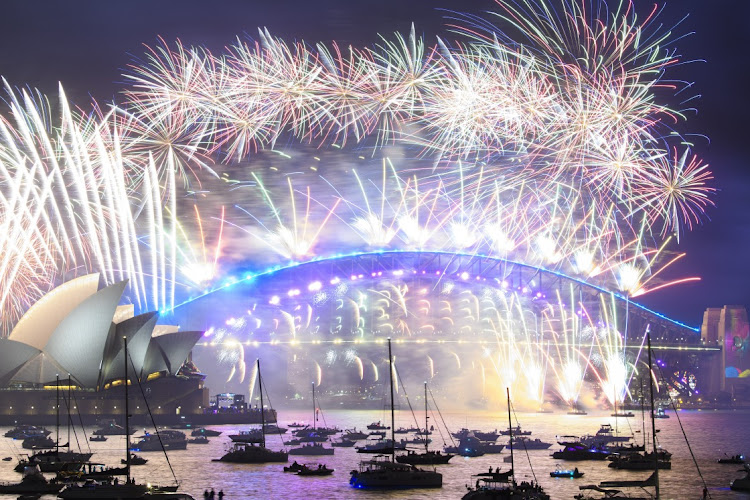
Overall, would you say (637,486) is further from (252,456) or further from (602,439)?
(602,439)

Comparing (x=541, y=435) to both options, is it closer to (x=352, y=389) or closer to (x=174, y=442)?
(x=174, y=442)

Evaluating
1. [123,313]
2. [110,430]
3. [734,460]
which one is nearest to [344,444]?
[123,313]

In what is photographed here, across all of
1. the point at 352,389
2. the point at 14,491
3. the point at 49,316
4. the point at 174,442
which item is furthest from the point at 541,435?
the point at 352,389

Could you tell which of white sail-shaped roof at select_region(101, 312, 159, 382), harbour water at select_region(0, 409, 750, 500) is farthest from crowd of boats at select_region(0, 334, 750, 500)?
white sail-shaped roof at select_region(101, 312, 159, 382)

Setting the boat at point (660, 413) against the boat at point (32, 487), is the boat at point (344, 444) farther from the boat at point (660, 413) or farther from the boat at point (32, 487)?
the boat at point (660, 413)

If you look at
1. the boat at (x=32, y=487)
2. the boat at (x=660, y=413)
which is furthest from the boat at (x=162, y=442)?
the boat at (x=660, y=413)
